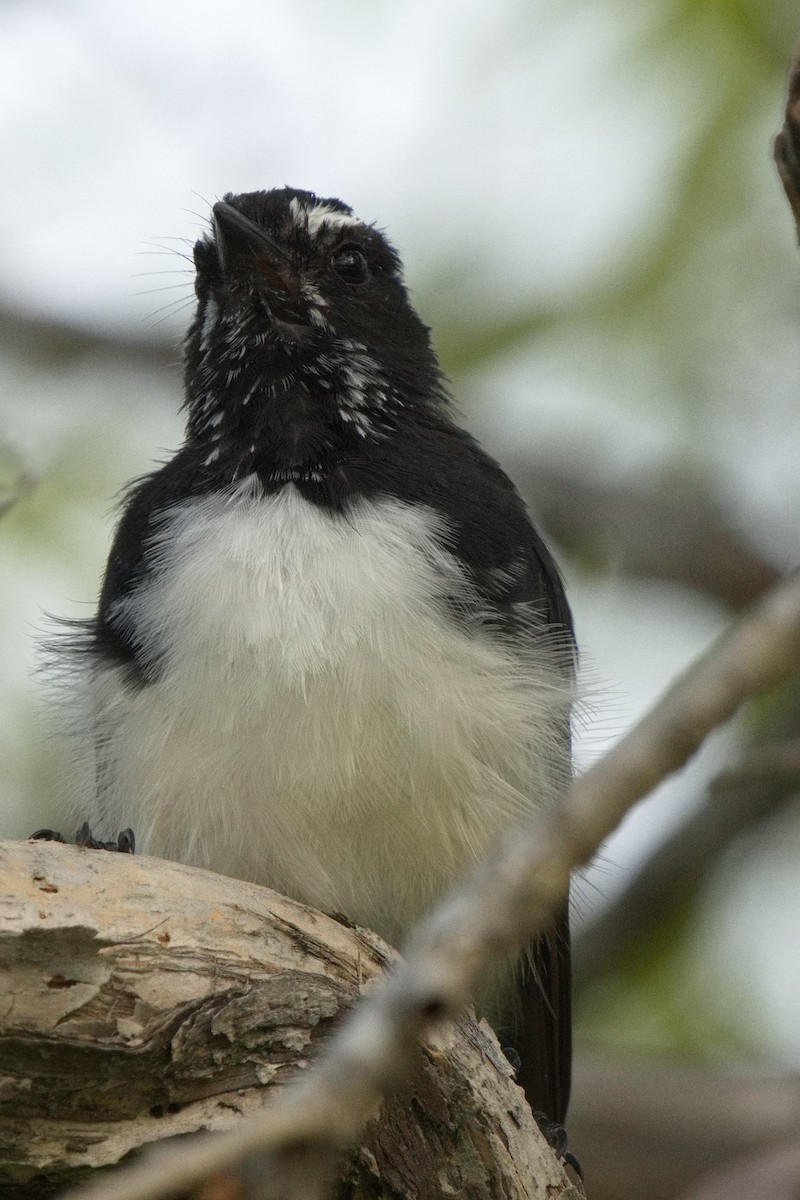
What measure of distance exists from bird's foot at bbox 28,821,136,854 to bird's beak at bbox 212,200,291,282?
202 cm

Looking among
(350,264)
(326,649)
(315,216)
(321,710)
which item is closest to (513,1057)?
(321,710)

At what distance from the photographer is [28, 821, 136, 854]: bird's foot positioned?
3996 millimetres

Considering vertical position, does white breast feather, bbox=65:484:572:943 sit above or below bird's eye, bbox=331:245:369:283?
below

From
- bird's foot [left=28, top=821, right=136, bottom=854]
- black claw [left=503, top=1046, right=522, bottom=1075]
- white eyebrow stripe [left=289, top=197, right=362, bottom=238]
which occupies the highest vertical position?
white eyebrow stripe [left=289, top=197, right=362, bottom=238]

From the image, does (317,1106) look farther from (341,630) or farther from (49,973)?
(341,630)

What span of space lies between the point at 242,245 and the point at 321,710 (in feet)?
6.26

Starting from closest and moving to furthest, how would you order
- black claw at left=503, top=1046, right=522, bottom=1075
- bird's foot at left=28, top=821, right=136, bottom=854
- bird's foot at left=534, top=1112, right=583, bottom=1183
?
bird's foot at left=28, top=821, right=136, bottom=854
bird's foot at left=534, top=1112, right=583, bottom=1183
black claw at left=503, top=1046, right=522, bottom=1075

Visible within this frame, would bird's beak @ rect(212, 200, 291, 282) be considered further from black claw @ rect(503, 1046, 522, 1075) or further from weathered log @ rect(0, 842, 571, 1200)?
black claw @ rect(503, 1046, 522, 1075)

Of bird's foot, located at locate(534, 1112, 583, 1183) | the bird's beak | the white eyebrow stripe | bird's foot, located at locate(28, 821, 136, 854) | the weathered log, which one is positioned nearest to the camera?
the weathered log

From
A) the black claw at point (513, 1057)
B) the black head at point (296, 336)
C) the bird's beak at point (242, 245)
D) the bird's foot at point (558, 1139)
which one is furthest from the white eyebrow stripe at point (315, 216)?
the bird's foot at point (558, 1139)

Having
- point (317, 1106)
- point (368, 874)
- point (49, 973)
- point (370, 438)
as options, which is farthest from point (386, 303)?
point (317, 1106)

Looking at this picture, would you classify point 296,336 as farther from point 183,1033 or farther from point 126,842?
point 183,1033

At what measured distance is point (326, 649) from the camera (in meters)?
4.23

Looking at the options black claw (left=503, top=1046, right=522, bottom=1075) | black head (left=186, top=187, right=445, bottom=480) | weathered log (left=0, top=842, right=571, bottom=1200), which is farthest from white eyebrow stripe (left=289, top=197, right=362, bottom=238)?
black claw (left=503, top=1046, right=522, bottom=1075)
